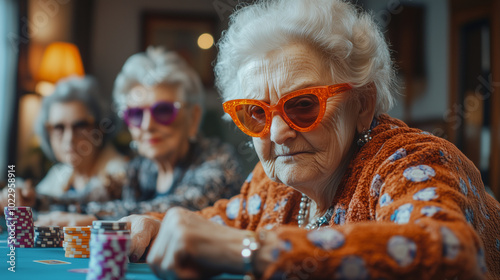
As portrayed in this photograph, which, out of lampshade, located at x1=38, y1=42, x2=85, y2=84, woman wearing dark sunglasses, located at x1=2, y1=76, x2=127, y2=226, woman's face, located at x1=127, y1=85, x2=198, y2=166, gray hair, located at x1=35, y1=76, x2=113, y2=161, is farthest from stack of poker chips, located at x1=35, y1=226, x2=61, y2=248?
lampshade, located at x1=38, y1=42, x2=85, y2=84

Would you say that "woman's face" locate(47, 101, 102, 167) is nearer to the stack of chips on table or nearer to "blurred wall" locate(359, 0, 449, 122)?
"blurred wall" locate(359, 0, 449, 122)

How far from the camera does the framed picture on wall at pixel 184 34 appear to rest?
583 cm

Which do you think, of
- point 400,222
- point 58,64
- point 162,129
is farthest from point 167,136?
point 400,222

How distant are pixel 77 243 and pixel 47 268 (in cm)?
22

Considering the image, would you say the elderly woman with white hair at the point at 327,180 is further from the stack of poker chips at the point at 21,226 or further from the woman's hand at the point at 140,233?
the stack of poker chips at the point at 21,226

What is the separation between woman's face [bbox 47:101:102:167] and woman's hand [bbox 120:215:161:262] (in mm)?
2950

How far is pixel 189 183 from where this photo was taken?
3.34m

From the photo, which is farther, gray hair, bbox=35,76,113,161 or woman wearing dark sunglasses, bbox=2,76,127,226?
gray hair, bbox=35,76,113,161

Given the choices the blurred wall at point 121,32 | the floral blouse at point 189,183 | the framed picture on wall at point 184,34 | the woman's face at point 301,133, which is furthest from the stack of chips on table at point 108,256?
the blurred wall at point 121,32

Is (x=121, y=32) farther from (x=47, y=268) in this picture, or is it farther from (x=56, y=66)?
(x=47, y=268)

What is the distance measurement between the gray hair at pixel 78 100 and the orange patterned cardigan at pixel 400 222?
319 cm

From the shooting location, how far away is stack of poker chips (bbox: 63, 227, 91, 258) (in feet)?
4.98

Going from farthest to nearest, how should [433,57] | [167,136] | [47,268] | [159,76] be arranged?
[433,57]
[159,76]
[167,136]
[47,268]

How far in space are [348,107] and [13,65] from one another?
5.21 meters
